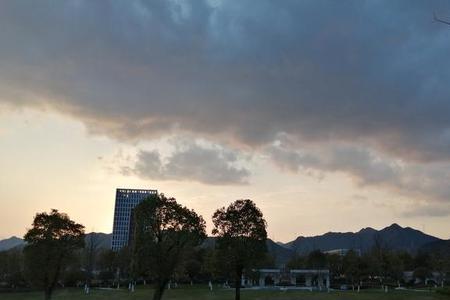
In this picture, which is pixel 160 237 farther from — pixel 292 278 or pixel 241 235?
pixel 292 278

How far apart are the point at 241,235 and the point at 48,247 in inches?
865

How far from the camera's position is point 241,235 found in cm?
5381

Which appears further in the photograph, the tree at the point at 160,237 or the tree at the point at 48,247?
the tree at the point at 48,247

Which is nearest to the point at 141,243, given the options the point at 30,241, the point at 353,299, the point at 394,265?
the point at 30,241

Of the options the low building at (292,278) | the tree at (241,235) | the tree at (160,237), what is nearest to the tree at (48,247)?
the tree at (160,237)

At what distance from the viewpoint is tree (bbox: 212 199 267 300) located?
2096 inches

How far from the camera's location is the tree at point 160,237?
47.2 meters

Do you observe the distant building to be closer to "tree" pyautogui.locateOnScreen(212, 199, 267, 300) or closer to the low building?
the low building

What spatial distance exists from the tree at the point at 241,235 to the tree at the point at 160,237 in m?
6.49

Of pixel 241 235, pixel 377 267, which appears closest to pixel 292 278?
pixel 377 267

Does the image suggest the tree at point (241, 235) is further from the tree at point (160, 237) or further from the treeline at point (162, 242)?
the tree at point (160, 237)

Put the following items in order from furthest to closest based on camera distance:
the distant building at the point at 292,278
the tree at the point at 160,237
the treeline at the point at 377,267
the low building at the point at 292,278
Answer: the low building at the point at 292,278, the distant building at the point at 292,278, the treeline at the point at 377,267, the tree at the point at 160,237

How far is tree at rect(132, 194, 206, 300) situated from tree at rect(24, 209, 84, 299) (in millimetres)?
12472

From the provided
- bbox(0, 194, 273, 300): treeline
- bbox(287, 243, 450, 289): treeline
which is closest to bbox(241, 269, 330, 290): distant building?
bbox(287, 243, 450, 289): treeline
